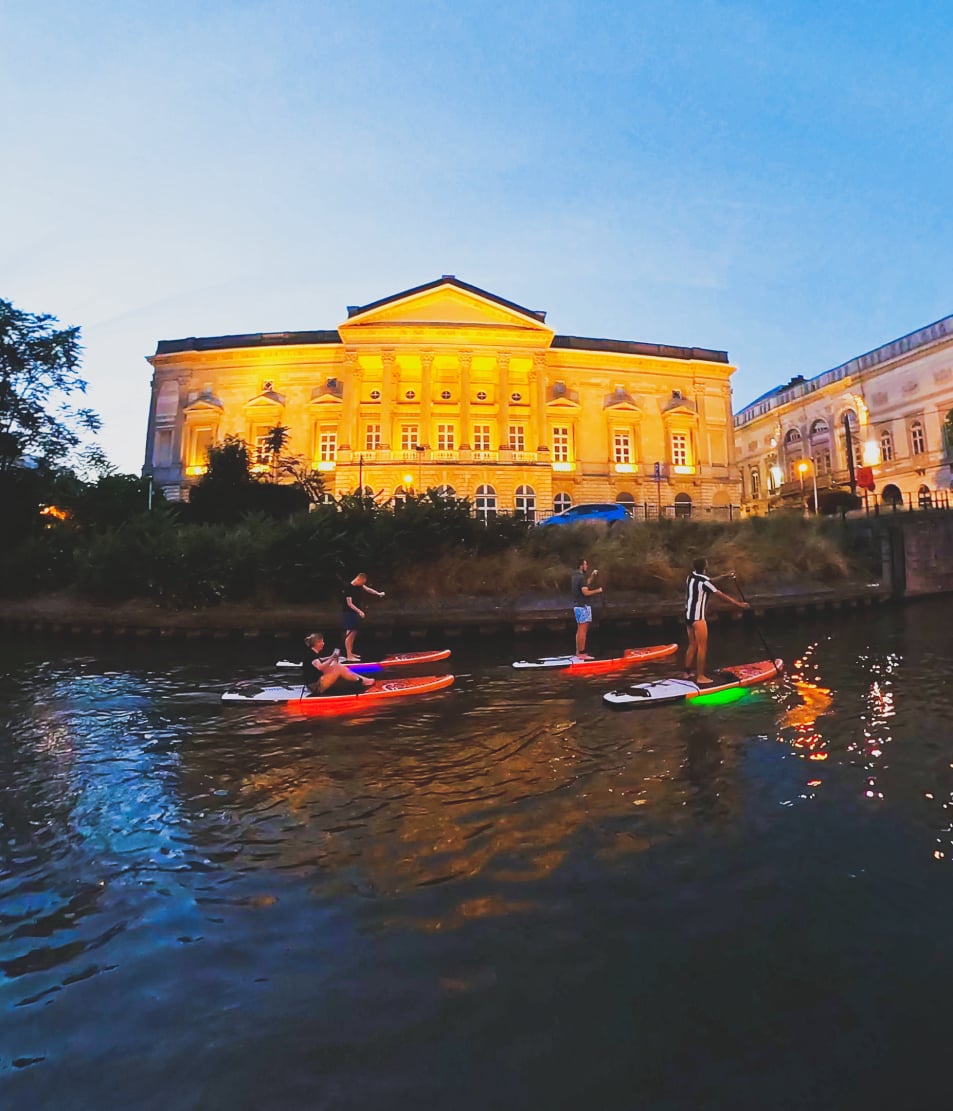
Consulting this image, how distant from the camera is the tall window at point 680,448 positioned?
173 ft

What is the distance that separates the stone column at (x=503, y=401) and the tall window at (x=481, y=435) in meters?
1.40

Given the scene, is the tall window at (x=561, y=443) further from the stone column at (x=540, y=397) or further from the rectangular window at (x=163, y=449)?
the rectangular window at (x=163, y=449)

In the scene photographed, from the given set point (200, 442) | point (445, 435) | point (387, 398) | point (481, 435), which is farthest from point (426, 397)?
point (200, 442)

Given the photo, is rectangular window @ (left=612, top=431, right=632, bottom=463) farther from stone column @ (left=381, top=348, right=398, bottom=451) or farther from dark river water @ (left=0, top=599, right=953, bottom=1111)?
dark river water @ (left=0, top=599, right=953, bottom=1111)

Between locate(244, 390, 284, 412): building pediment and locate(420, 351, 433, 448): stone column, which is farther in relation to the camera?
locate(244, 390, 284, 412): building pediment

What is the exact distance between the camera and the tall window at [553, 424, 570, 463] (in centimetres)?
5047

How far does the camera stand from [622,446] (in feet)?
170

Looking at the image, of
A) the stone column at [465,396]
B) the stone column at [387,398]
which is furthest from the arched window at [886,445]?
the stone column at [387,398]

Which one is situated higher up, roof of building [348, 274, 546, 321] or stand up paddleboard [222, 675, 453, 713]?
roof of building [348, 274, 546, 321]

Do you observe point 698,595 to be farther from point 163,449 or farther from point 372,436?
point 163,449

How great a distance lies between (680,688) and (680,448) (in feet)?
154

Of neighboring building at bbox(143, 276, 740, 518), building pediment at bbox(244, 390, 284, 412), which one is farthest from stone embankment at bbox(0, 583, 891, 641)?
building pediment at bbox(244, 390, 284, 412)

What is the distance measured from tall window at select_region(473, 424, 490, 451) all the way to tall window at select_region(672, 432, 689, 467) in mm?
16325

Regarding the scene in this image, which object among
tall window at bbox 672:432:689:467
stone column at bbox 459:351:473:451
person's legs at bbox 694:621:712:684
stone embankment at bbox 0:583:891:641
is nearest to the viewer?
person's legs at bbox 694:621:712:684
